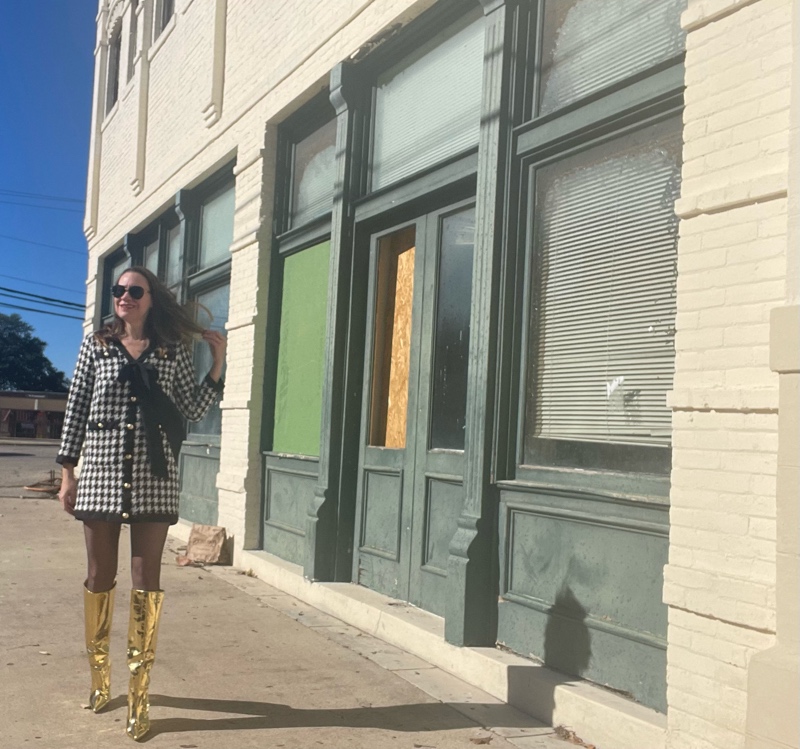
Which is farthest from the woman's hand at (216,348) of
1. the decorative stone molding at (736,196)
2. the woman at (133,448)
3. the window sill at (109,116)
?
the window sill at (109,116)

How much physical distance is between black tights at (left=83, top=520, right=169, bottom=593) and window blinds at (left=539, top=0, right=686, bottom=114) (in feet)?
9.92

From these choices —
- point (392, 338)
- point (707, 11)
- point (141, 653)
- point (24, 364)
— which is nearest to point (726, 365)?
point (707, 11)

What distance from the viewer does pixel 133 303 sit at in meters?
4.49

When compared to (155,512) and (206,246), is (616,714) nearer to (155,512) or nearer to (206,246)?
(155,512)

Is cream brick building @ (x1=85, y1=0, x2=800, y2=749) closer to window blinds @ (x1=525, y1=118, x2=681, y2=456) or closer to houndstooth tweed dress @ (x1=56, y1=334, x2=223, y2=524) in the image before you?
window blinds @ (x1=525, y1=118, x2=681, y2=456)

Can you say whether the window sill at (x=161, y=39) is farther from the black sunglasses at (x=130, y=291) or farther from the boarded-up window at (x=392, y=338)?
the black sunglasses at (x=130, y=291)

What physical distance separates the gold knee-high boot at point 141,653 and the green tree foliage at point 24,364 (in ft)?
285

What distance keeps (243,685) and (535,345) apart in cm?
229

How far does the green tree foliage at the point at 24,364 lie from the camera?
88125 millimetres

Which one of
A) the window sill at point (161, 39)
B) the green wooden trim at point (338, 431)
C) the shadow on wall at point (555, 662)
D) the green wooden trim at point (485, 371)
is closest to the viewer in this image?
the shadow on wall at point (555, 662)

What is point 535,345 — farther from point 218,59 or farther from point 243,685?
point 218,59

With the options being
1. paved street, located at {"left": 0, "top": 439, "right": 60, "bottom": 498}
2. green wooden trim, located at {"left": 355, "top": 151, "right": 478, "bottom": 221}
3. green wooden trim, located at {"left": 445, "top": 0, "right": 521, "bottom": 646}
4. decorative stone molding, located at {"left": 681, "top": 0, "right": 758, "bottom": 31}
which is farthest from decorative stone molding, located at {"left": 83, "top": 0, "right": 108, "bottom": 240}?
decorative stone molding, located at {"left": 681, "top": 0, "right": 758, "bottom": 31}

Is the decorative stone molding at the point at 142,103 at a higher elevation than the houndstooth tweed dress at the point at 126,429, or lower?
higher

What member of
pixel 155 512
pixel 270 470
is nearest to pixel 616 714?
pixel 155 512
